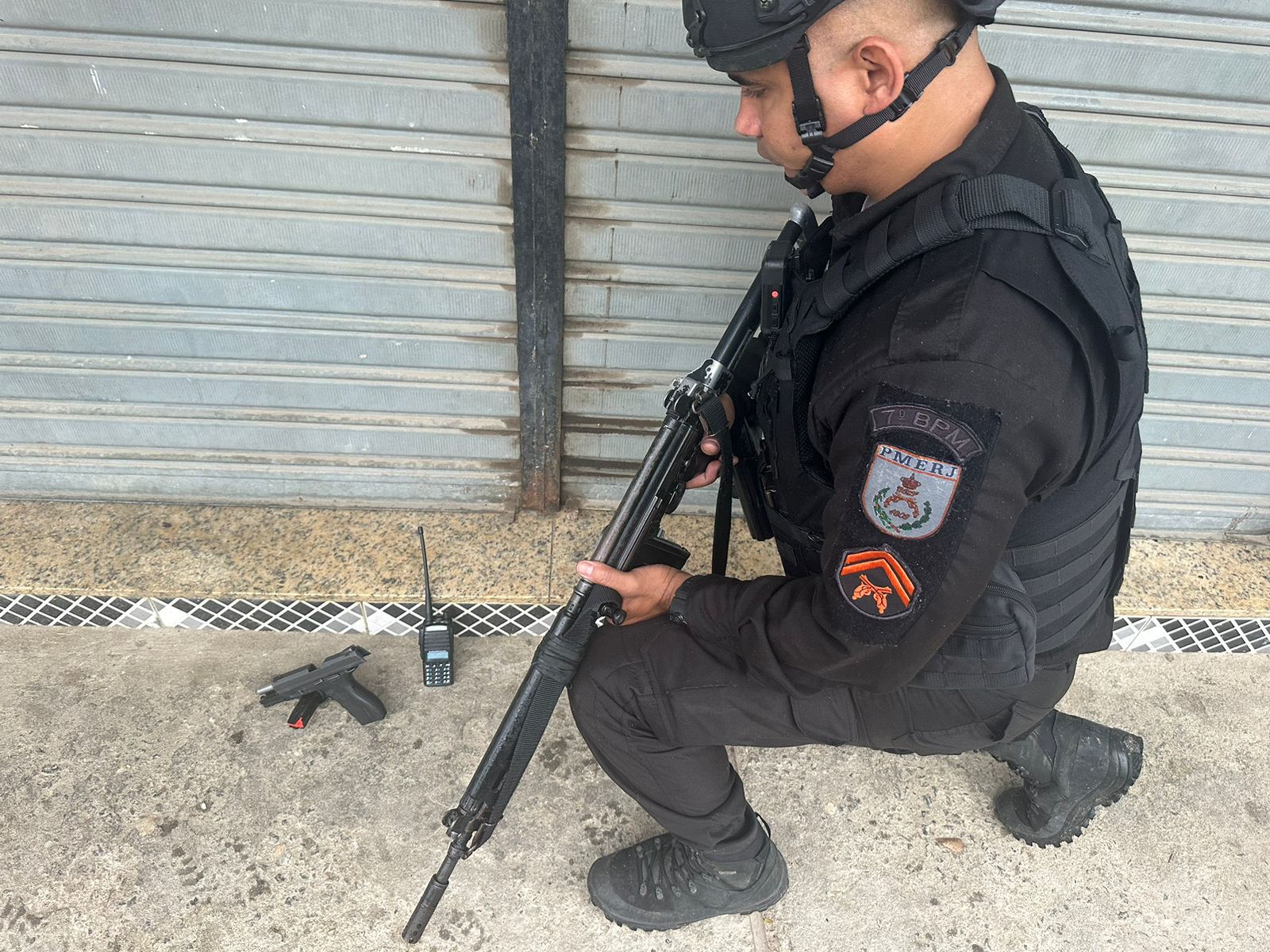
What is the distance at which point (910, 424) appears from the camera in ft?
4.08

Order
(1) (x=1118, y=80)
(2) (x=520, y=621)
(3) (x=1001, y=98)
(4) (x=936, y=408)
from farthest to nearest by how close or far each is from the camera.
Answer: (2) (x=520, y=621) → (1) (x=1118, y=80) → (3) (x=1001, y=98) → (4) (x=936, y=408)

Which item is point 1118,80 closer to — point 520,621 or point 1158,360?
point 1158,360

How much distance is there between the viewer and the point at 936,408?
1.23 m

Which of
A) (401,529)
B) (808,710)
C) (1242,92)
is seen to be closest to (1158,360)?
(1242,92)

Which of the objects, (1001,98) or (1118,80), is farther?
(1118,80)

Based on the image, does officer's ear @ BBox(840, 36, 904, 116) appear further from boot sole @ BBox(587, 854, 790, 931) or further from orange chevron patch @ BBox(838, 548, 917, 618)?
boot sole @ BBox(587, 854, 790, 931)

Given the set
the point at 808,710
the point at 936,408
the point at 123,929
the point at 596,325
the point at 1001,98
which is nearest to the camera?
the point at 936,408

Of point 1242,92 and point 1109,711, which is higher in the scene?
point 1242,92

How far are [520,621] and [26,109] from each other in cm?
196

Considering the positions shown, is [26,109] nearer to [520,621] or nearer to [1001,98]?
[520,621]

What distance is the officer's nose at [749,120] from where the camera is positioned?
1427 mm

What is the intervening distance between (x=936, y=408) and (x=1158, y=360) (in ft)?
6.33

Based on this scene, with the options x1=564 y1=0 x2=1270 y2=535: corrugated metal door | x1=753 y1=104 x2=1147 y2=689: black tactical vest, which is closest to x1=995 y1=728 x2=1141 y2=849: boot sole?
x1=753 y1=104 x2=1147 y2=689: black tactical vest

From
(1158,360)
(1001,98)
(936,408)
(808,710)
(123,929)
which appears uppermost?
(1001,98)
